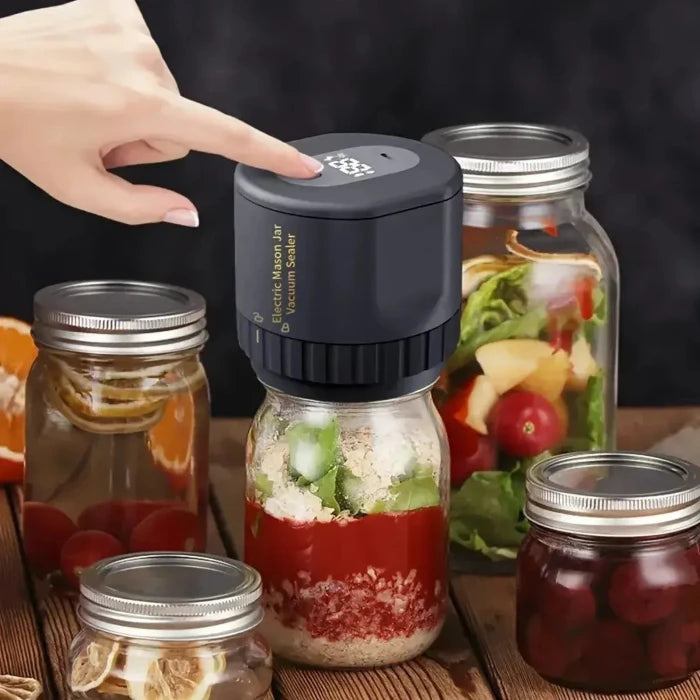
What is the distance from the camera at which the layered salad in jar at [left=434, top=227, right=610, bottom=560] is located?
1.32m

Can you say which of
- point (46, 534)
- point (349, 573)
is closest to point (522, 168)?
point (349, 573)

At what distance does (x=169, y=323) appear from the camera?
4.32 ft

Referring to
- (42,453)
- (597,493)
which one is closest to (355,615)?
(597,493)

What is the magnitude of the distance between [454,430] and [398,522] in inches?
6.0

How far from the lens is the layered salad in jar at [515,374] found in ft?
4.34

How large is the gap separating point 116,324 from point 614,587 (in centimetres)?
39

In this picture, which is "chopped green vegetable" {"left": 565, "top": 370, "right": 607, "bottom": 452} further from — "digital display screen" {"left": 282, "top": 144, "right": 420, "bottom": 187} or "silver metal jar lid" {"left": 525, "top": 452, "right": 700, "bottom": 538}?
"digital display screen" {"left": 282, "top": 144, "right": 420, "bottom": 187}

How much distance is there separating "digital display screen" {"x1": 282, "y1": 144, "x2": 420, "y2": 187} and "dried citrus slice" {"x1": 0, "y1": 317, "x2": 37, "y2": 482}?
0.40m

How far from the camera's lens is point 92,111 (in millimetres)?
1055

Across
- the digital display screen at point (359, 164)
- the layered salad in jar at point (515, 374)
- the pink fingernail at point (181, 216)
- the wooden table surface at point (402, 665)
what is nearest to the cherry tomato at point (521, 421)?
the layered salad in jar at point (515, 374)

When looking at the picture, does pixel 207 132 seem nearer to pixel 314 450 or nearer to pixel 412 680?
pixel 314 450

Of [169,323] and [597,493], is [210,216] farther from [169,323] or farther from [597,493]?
[597,493]

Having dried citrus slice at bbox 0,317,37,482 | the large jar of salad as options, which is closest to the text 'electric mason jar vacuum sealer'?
the large jar of salad

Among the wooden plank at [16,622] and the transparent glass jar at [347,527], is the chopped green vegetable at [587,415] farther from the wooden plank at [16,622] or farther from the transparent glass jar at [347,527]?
the wooden plank at [16,622]
